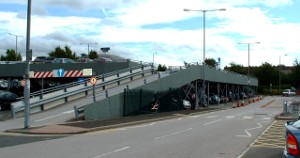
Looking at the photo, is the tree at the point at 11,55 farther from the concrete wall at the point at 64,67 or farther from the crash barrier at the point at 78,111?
the crash barrier at the point at 78,111

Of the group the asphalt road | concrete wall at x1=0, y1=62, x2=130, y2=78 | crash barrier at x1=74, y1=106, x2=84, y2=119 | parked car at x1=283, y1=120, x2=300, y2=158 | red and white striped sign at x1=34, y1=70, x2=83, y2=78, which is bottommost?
the asphalt road

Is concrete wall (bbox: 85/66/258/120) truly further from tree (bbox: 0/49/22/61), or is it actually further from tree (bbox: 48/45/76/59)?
tree (bbox: 0/49/22/61)

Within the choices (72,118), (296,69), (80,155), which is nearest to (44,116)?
(72,118)

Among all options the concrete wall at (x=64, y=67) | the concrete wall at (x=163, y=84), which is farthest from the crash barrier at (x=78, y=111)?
the concrete wall at (x=64, y=67)

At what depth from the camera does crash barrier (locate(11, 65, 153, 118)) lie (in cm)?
2729

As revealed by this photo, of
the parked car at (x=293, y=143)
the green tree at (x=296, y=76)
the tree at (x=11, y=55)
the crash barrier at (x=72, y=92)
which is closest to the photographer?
the parked car at (x=293, y=143)

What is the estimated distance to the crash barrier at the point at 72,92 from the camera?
27288 mm

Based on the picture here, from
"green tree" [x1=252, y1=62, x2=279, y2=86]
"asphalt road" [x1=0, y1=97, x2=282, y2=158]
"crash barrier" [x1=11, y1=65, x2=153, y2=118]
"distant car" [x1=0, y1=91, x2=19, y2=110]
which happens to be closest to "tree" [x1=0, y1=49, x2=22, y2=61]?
"green tree" [x1=252, y1=62, x2=279, y2=86]

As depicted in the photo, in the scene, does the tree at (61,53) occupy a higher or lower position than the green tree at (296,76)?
higher

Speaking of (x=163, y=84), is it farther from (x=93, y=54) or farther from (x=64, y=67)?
(x=93, y=54)

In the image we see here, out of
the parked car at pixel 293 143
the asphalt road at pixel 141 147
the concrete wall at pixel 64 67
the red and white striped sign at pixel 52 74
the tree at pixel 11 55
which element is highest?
the tree at pixel 11 55

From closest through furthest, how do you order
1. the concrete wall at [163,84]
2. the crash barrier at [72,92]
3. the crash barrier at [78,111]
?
the crash barrier at [78,111]
the concrete wall at [163,84]
the crash barrier at [72,92]

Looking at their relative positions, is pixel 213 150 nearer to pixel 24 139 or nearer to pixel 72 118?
pixel 24 139

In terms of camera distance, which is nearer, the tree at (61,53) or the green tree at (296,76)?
the tree at (61,53)
